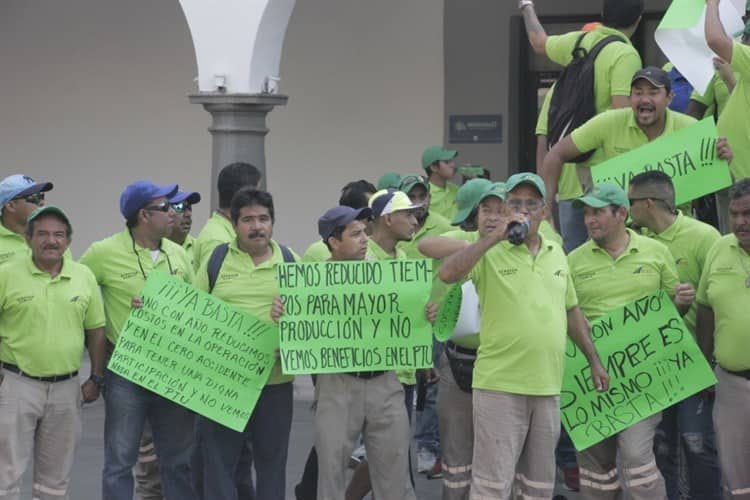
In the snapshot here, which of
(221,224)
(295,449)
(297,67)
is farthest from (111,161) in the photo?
(221,224)

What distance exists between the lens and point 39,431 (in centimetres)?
745

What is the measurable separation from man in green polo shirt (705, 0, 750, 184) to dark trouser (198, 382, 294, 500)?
2.72 metres

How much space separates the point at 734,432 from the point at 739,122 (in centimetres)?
176

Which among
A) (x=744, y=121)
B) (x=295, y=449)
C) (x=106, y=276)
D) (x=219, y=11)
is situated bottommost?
(x=295, y=449)

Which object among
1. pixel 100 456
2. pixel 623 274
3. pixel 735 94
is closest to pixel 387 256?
pixel 623 274

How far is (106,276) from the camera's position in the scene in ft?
25.6

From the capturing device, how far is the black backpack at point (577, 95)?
337 inches

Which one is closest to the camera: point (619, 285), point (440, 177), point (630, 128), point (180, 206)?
point (619, 285)

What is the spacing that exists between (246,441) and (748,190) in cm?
291

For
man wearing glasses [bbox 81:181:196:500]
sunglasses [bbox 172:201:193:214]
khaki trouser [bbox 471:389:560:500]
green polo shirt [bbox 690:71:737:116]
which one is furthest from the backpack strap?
green polo shirt [bbox 690:71:737:116]

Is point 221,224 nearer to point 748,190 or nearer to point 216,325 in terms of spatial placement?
point 216,325

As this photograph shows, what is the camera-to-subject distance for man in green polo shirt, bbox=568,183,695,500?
7.27 metres

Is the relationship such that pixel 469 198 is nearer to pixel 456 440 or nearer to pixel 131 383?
pixel 456 440

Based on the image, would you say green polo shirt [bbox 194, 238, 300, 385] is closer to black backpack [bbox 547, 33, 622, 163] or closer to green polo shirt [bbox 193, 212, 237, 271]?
green polo shirt [bbox 193, 212, 237, 271]
